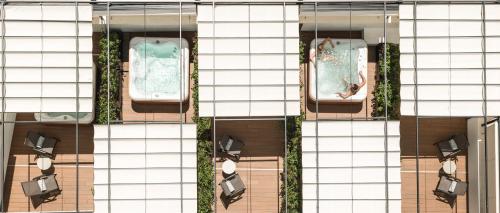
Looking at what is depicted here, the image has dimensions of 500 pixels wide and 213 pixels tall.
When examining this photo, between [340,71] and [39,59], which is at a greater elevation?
[39,59]

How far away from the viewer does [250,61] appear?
16109mm

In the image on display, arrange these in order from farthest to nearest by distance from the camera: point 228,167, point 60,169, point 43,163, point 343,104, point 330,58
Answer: point 343,104, point 60,169, point 330,58, point 43,163, point 228,167

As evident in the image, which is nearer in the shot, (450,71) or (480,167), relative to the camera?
(450,71)

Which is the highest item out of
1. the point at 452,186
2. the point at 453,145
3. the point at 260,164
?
the point at 453,145

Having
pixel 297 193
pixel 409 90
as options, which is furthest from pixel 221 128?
pixel 409 90

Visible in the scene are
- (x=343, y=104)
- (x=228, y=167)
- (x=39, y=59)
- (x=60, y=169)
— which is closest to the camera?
(x=39, y=59)

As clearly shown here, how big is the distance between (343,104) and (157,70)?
209 inches

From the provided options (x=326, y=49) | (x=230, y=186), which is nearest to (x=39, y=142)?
(x=230, y=186)

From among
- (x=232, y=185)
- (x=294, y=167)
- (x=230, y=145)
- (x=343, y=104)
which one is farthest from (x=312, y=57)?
(x=232, y=185)

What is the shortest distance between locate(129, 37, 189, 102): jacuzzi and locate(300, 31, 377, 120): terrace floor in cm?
337

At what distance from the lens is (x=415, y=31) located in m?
16.1

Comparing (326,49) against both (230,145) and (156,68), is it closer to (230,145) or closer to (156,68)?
(230,145)

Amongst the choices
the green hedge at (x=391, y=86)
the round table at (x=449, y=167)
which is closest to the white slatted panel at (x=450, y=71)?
the green hedge at (x=391, y=86)

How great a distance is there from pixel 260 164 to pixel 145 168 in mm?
3558
